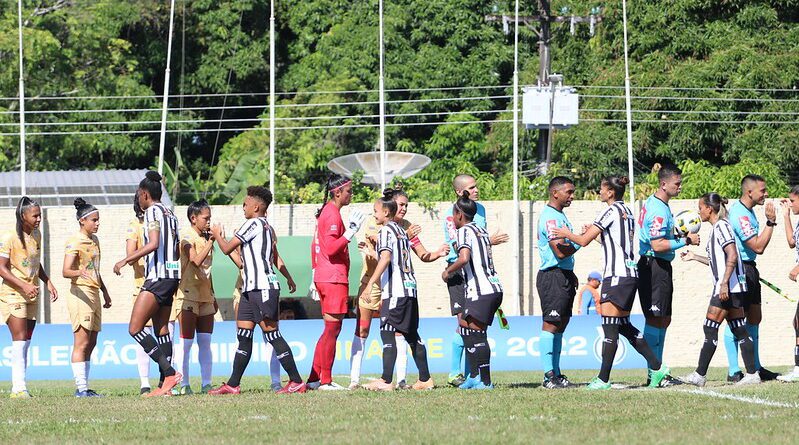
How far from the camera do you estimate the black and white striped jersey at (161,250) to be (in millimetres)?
11930

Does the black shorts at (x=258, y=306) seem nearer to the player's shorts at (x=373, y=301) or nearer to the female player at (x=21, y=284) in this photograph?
the player's shorts at (x=373, y=301)

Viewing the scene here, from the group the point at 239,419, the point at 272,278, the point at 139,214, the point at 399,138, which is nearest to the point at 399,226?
the point at 272,278

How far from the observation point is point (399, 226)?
1285 centimetres

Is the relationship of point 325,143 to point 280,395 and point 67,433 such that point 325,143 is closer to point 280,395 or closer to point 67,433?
point 280,395

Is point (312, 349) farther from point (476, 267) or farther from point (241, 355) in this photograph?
point (476, 267)

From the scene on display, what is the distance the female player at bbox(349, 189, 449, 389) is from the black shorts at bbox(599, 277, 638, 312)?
68.2 inches

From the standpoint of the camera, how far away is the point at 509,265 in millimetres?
24047

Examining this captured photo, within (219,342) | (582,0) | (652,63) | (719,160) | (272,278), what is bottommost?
(219,342)

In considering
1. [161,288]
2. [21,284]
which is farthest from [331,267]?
[21,284]

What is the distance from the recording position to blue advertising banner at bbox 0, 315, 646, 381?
19203 millimetres

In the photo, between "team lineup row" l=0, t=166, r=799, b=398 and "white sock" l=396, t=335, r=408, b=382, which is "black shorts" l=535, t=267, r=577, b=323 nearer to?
"team lineup row" l=0, t=166, r=799, b=398

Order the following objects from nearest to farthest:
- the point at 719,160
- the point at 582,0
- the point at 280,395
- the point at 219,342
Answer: the point at 280,395
the point at 219,342
the point at 719,160
the point at 582,0

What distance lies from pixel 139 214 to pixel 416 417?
4.84 metres

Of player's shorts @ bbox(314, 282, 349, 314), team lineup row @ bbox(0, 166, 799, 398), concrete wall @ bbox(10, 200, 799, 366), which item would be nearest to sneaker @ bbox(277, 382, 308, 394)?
team lineup row @ bbox(0, 166, 799, 398)
